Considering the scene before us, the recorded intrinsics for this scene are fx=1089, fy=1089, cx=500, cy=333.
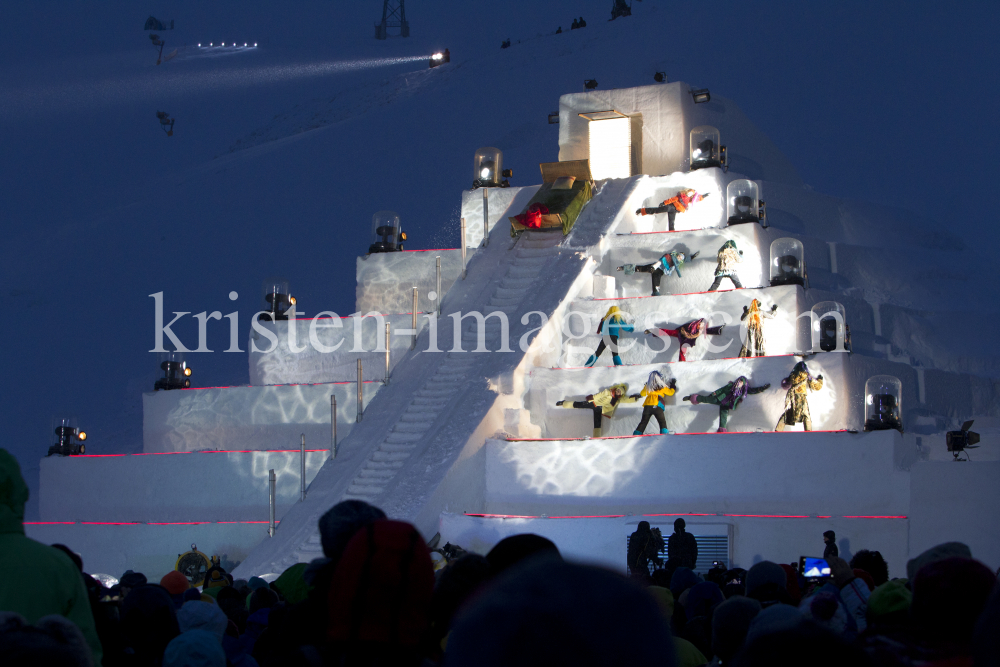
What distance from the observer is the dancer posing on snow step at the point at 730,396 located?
11195mm

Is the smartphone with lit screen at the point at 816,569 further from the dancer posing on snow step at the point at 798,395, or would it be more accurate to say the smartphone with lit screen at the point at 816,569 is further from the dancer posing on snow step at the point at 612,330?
the dancer posing on snow step at the point at 612,330

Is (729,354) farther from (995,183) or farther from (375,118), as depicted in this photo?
(375,118)

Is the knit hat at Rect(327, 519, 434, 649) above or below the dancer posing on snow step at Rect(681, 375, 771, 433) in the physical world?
A: below

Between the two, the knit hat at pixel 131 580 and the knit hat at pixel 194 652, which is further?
the knit hat at pixel 131 580

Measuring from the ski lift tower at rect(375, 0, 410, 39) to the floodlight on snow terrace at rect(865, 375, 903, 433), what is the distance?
1772 inches

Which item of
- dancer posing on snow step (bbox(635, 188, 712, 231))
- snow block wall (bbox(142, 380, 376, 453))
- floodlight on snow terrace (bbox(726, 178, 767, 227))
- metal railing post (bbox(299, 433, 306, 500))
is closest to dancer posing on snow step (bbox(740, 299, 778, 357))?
floodlight on snow terrace (bbox(726, 178, 767, 227))

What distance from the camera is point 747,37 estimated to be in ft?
99.7

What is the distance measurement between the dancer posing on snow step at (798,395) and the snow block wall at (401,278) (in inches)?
216

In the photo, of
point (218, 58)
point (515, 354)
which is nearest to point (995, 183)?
point (515, 354)

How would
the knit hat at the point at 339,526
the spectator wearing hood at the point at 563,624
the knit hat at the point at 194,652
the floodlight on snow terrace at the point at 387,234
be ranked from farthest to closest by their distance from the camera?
the floodlight on snow terrace at the point at 387,234, the knit hat at the point at 194,652, the knit hat at the point at 339,526, the spectator wearing hood at the point at 563,624

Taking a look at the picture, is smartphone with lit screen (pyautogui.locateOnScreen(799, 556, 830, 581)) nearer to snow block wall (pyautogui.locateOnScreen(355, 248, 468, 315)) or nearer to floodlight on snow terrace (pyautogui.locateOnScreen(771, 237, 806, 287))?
floodlight on snow terrace (pyautogui.locateOnScreen(771, 237, 806, 287))

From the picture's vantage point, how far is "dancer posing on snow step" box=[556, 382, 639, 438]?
453 inches

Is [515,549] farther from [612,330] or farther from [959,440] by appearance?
[612,330]

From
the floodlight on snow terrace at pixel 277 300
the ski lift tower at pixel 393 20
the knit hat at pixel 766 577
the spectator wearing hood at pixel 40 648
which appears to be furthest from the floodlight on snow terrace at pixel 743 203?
the ski lift tower at pixel 393 20
